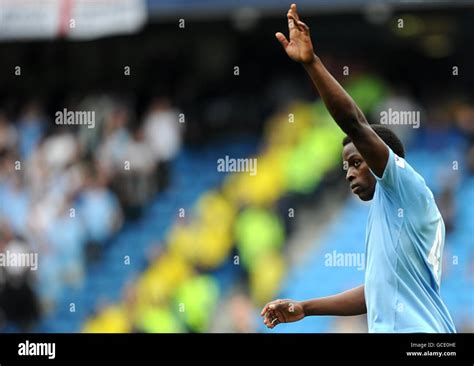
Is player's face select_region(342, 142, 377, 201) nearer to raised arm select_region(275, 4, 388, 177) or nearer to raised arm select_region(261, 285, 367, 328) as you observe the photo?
raised arm select_region(275, 4, 388, 177)

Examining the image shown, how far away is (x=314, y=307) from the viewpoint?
6070 mm

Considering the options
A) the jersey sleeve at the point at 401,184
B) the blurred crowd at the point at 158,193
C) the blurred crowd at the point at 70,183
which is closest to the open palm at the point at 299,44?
the jersey sleeve at the point at 401,184

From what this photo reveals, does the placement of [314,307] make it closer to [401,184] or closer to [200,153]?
[401,184]

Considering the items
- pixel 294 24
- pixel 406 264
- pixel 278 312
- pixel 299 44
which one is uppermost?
pixel 294 24

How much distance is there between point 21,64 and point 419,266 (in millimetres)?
4205

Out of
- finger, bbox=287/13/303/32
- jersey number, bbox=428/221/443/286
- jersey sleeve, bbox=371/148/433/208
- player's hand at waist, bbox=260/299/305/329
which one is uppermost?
finger, bbox=287/13/303/32

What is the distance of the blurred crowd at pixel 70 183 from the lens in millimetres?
8812

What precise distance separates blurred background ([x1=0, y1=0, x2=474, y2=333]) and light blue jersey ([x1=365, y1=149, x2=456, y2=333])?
2.49 m

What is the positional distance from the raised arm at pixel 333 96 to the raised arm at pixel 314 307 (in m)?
0.91

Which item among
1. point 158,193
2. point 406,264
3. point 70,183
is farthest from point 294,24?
point 70,183

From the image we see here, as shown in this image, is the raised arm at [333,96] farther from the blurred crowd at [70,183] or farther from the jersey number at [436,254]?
the blurred crowd at [70,183]

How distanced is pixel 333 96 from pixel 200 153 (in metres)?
3.83

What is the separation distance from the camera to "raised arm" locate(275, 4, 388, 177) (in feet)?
16.8

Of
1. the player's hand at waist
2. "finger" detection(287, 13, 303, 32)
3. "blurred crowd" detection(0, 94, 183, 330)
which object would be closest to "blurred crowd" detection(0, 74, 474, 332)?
"blurred crowd" detection(0, 94, 183, 330)
